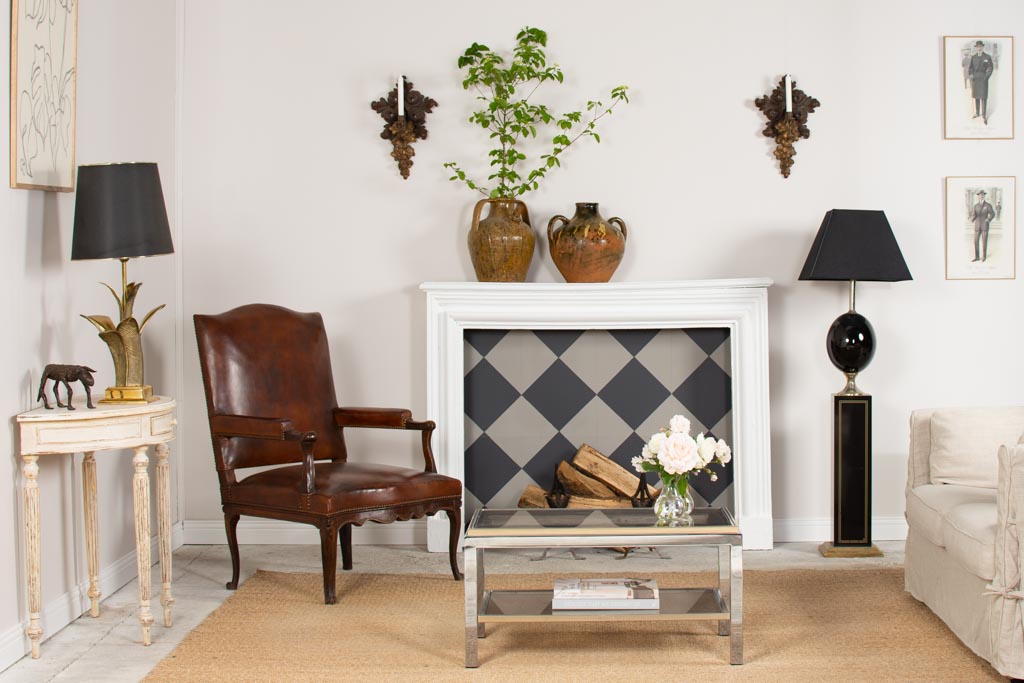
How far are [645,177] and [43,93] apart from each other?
8.15 feet

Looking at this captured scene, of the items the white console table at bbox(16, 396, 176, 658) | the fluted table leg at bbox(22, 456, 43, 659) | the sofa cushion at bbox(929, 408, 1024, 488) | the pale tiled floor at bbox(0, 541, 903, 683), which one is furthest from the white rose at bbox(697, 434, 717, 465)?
the fluted table leg at bbox(22, 456, 43, 659)

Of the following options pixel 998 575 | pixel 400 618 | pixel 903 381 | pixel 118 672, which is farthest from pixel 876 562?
pixel 118 672

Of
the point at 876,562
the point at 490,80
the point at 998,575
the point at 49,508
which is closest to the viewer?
the point at 998,575

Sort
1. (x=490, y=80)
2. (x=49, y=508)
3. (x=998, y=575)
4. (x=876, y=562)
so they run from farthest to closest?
1. (x=490, y=80)
2. (x=876, y=562)
3. (x=49, y=508)
4. (x=998, y=575)

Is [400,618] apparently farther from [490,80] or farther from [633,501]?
[490,80]

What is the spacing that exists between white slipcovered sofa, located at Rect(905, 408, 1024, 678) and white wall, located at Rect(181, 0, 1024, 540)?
104 cm

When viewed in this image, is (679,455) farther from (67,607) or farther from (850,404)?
(67,607)

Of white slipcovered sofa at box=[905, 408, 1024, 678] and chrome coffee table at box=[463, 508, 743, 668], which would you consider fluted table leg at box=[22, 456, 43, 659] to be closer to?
chrome coffee table at box=[463, 508, 743, 668]

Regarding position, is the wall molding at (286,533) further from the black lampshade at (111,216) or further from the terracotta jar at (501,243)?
the black lampshade at (111,216)

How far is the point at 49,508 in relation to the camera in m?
3.22

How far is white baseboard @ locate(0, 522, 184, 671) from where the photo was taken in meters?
2.94

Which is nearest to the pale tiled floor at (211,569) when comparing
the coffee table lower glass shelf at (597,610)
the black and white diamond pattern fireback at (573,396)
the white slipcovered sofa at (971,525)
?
the black and white diamond pattern fireback at (573,396)

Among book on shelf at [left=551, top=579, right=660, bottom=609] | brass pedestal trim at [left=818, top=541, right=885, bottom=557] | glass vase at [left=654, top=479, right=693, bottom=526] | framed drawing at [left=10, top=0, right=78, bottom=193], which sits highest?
framed drawing at [left=10, top=0, right=78, bottom=193]

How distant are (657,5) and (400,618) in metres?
2.90
